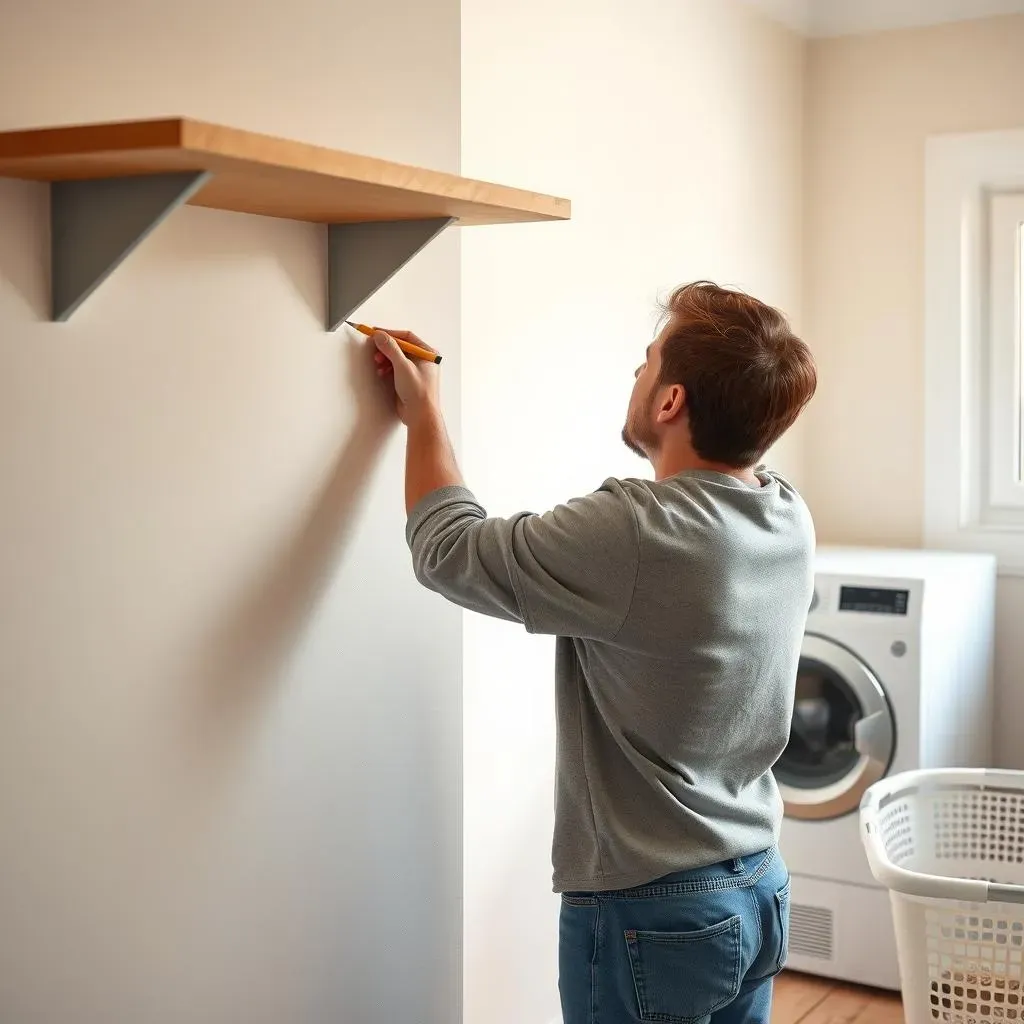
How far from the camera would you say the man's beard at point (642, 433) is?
1558 mm

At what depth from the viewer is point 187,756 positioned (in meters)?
1.23

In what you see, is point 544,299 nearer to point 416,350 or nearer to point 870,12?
point 416,350

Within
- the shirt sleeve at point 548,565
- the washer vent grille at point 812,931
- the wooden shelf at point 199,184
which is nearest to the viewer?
the wooden shelf at point 199,184

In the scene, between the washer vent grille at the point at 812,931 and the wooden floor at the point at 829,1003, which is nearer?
the wooden floor at the point at 829,1003

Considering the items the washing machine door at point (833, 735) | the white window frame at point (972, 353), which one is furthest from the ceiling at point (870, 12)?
the washing machine door at point (833, 735)

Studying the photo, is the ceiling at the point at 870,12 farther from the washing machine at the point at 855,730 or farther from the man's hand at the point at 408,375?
the man's hand at the point at 408,375

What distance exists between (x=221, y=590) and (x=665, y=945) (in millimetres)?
677

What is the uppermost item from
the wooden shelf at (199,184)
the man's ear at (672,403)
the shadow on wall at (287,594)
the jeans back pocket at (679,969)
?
the wooden shelf at (199,184)

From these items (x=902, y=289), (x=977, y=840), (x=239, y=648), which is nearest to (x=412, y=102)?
(x=239, y=648)

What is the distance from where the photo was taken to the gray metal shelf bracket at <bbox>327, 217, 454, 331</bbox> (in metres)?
1.36

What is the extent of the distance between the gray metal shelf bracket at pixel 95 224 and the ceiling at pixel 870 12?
2665 mm

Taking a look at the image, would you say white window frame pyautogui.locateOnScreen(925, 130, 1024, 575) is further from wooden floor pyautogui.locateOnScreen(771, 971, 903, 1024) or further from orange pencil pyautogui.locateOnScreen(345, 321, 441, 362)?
orange pencil pyautogui.locateOnScreen(345, 321, 441, 362)

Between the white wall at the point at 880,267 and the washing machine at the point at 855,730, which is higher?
the white wall at the point at 880,267

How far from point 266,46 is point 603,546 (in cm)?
62
